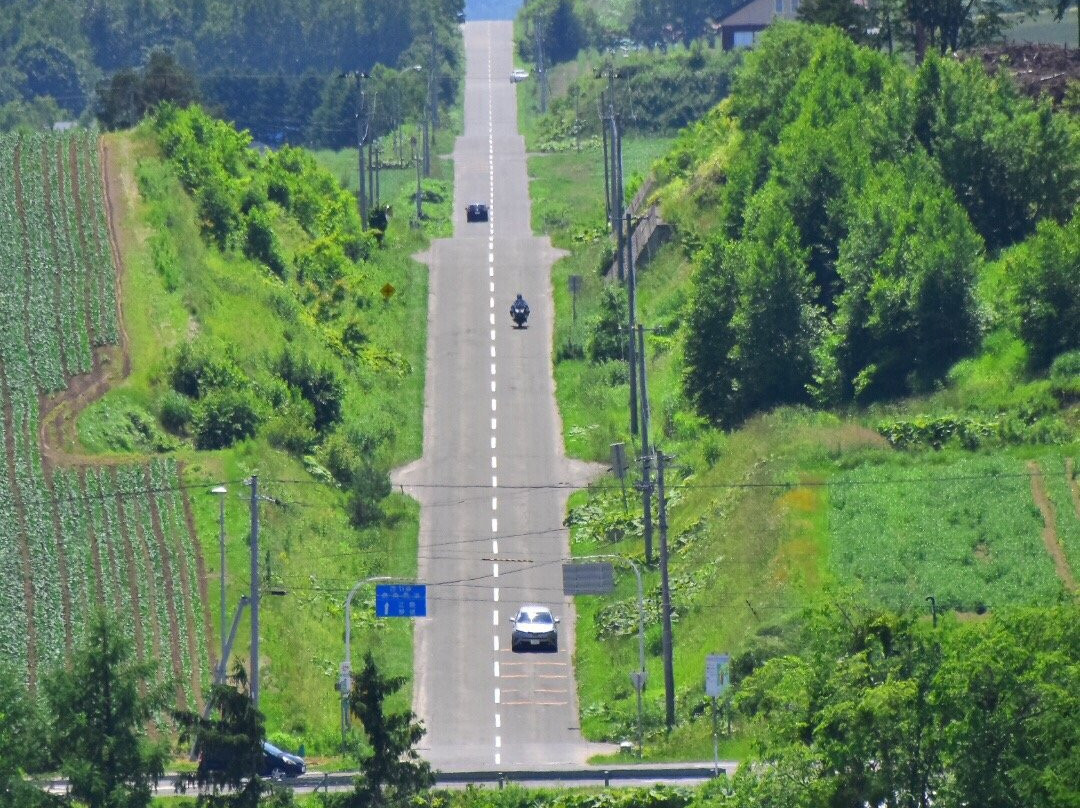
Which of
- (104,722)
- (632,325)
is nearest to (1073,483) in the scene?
(632,325)

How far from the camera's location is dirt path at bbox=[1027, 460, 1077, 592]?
238 ft

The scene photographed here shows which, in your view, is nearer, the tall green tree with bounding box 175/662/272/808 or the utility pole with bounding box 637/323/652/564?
the tall green tree with bounding box 175/662/272/808

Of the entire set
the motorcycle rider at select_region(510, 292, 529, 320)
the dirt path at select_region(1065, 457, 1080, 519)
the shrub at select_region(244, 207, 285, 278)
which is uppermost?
the shrub at select_region(244, 207, 285, 278)

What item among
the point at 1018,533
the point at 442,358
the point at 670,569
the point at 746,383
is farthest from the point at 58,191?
the point at 1018,533

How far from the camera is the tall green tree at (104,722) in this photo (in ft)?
167

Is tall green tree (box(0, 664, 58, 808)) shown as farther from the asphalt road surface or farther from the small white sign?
the small white sign

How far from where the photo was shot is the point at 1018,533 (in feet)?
247

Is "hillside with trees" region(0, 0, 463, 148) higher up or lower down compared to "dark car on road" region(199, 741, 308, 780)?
higher up

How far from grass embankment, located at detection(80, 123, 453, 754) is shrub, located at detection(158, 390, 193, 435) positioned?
63 cm

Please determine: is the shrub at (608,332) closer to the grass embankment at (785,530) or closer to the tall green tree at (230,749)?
the grass embankment at (785,530)

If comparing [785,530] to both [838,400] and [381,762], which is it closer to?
[838,400]

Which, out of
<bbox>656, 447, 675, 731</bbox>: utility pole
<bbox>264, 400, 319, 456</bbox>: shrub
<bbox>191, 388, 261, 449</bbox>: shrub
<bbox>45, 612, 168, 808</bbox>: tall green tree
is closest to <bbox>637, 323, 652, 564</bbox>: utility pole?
<bbox>656, 447, 675, 731</bbox>: utility pole

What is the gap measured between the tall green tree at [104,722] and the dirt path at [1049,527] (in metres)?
29.1

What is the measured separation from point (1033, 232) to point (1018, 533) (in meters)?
27.2
